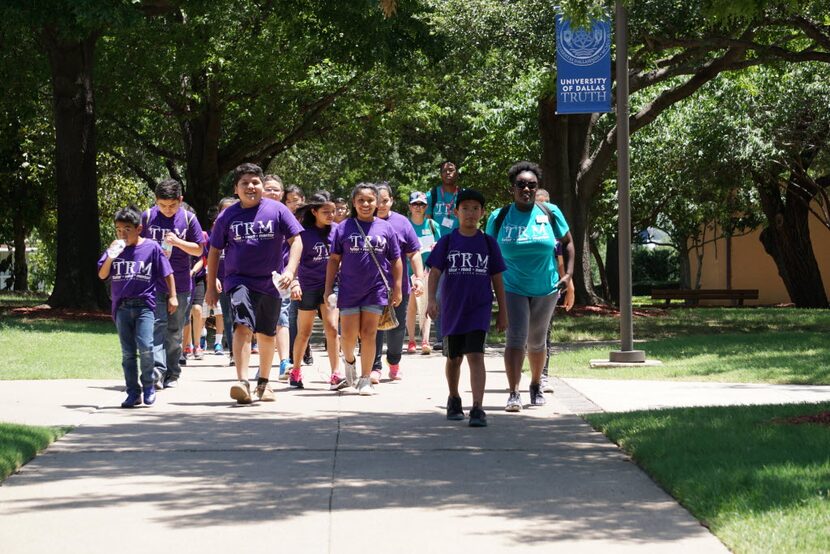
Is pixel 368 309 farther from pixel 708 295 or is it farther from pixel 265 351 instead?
pixel 708 295

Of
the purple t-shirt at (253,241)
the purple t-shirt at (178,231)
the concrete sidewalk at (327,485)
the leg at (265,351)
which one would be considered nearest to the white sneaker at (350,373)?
the leg at (265,351)

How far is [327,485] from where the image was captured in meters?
6.79

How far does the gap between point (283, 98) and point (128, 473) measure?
22485 millimetres

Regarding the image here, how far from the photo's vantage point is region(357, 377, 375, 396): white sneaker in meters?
11.2

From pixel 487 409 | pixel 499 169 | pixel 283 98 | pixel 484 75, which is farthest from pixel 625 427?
pixel 499 169

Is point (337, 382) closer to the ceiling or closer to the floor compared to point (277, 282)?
closer to the floor

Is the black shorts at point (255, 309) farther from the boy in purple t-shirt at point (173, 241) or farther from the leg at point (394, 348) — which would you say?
the leg at point (394, 348)

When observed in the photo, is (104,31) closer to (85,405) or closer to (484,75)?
(484,75)

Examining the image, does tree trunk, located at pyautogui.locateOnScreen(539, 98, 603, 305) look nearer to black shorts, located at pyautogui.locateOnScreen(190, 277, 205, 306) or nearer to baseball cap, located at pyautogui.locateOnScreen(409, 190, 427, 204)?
baseball cap, located at pyautogui.locateOnScreen(409, 190, 427, 204)

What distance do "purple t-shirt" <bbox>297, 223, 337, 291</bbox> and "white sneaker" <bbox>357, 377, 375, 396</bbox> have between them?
1.35 meters

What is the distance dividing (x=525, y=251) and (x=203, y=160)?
23451 mm

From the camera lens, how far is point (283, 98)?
2902 cm

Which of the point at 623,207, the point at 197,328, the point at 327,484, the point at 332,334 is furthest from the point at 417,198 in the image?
the point at 327,484

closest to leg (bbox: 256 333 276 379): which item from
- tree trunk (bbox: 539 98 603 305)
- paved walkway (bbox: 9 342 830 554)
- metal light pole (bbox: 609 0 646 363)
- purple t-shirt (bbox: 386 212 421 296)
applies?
paved walkway (bbox: 9 342 830 554)
